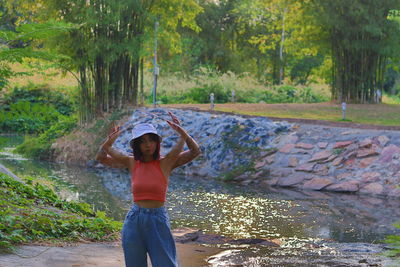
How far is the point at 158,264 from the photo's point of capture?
211 inches

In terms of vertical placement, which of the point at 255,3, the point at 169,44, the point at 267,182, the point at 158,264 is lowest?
the point at 267,182

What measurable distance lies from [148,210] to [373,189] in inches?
443

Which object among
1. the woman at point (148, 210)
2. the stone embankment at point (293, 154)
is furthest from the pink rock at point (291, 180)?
the woman at point (148, 210)

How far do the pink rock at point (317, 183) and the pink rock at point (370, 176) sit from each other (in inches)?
29.8

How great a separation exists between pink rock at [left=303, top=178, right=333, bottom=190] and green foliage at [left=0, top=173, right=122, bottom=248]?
7.16 metres

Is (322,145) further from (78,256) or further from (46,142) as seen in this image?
(78,256)

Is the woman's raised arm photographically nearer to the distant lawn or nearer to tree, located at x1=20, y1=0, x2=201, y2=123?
tree, located at x1=20, y1=0, x2=201, y2=123

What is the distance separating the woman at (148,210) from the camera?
17.5ft

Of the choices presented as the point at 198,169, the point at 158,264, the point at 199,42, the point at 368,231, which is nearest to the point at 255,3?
the point at 199,42

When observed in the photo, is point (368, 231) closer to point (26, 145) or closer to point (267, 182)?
point (267, 182)

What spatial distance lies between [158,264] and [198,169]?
46.0 feet

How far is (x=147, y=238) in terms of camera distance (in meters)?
5.34

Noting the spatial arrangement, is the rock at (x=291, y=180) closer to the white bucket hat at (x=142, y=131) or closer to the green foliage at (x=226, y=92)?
the white bucket hat at (x=142, y=131)

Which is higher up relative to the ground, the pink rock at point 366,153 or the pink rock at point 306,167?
the pink rock at point 366,153
